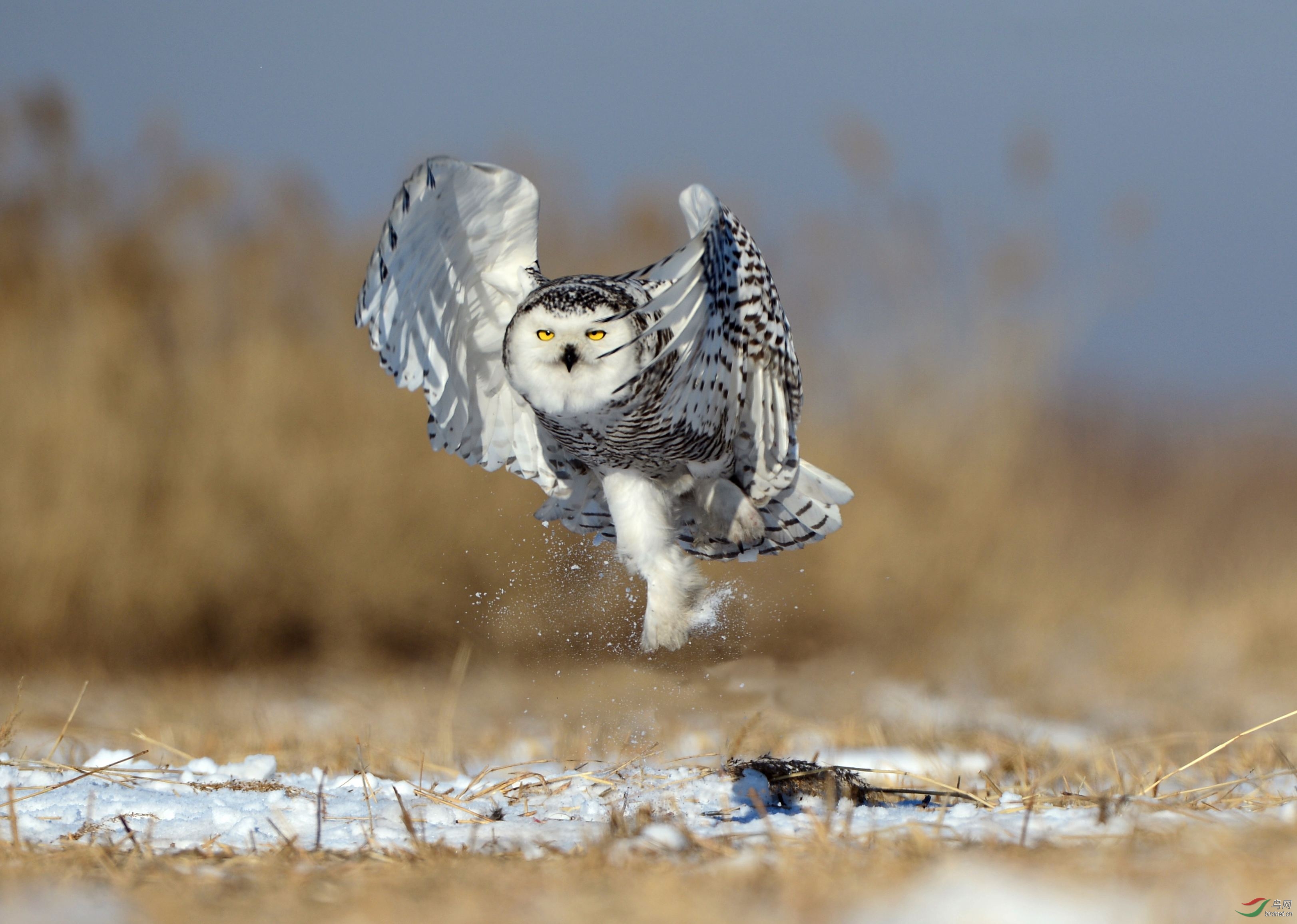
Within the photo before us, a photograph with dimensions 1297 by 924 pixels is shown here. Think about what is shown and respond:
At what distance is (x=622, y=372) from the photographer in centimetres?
269

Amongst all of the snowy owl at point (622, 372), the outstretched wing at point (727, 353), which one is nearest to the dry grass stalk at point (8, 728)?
the snowy owl at point (622, 372)

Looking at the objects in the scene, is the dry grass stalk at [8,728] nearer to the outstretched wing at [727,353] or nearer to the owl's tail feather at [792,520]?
the owl's tail feather at [792,520]

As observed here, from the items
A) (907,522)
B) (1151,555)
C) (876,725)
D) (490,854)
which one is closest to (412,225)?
(490,854)

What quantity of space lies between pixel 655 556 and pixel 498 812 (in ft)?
2.99

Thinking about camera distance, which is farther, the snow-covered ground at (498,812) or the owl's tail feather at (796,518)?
the owl's tail feather at (796,518)

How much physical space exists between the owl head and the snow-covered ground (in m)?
0.94

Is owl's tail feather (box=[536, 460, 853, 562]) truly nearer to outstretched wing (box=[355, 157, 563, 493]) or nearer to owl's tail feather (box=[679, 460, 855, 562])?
owl's tail feather (box=[679, 460, 855, 562])

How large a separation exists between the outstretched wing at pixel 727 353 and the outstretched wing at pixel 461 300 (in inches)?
14.3

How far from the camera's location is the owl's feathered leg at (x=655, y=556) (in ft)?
9.78

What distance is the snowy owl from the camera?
2.72m

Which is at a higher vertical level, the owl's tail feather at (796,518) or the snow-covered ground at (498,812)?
the owl's tail feather at (796,518)

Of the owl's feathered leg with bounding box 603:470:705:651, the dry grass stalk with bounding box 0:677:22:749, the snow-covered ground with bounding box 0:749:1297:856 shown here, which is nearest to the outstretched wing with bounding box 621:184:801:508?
the owl's feathered leg with bounding box 603:470:705:651

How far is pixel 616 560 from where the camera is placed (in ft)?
11.8

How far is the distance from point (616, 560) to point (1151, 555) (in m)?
7.15
